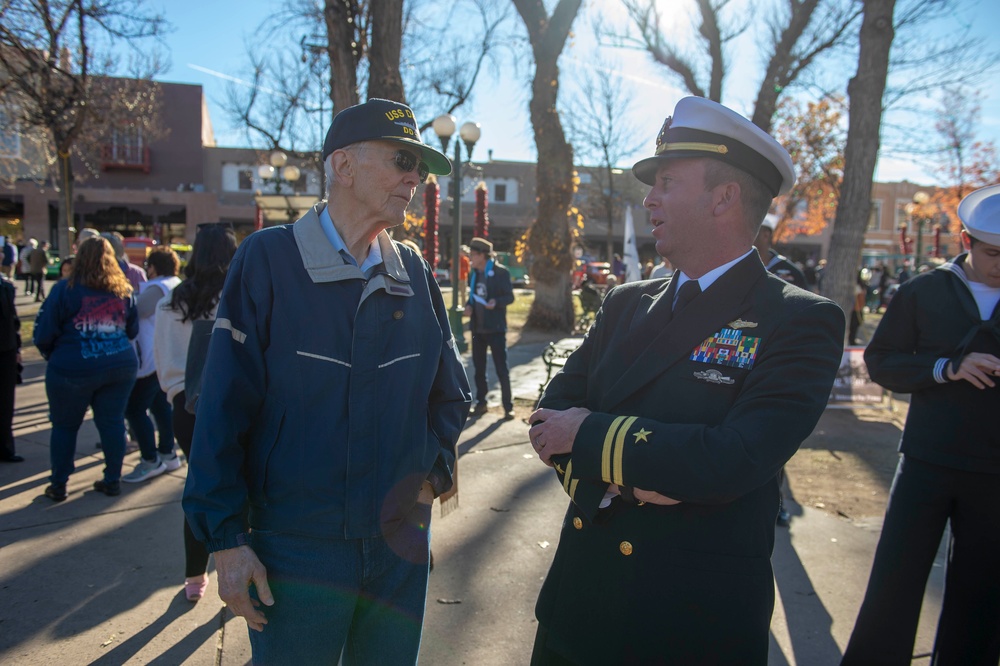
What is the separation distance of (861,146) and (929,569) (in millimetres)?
6431

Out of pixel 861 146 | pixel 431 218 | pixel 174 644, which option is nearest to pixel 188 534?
pixel 174 644

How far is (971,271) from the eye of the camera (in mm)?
2861

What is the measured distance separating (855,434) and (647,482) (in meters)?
7.20

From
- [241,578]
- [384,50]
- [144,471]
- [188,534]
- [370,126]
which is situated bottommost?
[144,471]

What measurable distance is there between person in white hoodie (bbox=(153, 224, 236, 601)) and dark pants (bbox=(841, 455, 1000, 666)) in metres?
3.25

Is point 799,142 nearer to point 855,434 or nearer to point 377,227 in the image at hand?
point 855,434

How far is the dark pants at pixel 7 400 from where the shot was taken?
5.48 m

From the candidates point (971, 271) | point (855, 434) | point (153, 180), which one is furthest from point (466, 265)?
point (153, 180)

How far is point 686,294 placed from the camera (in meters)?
1.79

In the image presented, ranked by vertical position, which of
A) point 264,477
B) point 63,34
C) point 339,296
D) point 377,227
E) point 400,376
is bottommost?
point 264,477

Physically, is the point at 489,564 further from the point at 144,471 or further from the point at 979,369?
the point at 144,471

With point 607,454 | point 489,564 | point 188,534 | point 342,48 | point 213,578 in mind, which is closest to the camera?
point 607,454

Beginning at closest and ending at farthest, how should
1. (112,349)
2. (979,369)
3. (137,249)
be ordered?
(979,369) < (112,349) < (137,249)

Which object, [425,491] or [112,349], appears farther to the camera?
[112,349]
